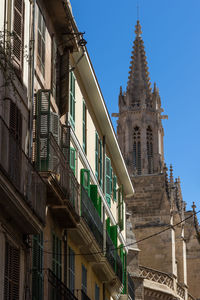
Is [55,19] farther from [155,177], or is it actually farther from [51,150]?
[155,177]

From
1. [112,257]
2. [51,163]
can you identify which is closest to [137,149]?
[112,257]

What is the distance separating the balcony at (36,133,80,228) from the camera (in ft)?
47.4

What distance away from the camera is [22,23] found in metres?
14.5

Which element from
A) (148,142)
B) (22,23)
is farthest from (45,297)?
(148,142)

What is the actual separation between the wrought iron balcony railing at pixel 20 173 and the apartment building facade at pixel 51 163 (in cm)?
2

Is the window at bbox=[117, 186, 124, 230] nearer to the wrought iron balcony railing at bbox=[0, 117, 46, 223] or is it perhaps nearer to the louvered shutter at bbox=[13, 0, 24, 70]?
the louvered shutter at bbox=[13, 0, 24, 70]

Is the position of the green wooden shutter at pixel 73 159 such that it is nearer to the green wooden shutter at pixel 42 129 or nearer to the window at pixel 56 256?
the window at pixel 56 256

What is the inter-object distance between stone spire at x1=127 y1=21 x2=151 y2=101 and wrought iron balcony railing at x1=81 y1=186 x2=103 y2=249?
63686mm

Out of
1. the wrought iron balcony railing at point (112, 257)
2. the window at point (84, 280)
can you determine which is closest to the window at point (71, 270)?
the window at point (84, 280)

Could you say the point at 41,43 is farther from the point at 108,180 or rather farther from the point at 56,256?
the point at 108,180

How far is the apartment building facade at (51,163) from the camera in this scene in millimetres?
12469

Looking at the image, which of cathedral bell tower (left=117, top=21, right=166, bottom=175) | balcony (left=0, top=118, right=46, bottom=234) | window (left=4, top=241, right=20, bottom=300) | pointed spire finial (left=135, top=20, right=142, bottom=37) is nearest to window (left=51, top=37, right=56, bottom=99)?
balcony (left=0, top=118, right=46, bottom=234)

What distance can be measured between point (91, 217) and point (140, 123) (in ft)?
203

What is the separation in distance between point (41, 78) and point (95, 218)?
15.8ft
